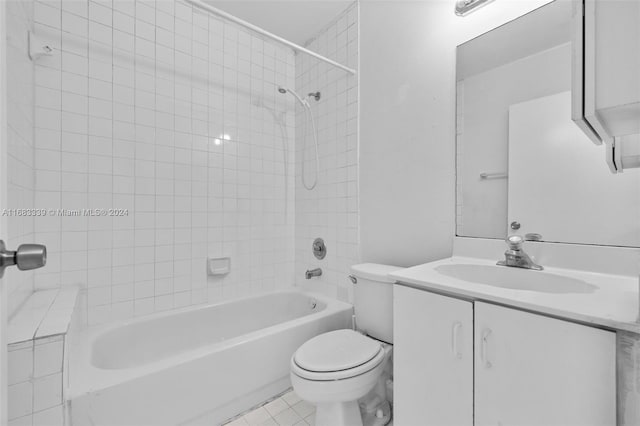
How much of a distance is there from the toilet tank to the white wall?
26 cm

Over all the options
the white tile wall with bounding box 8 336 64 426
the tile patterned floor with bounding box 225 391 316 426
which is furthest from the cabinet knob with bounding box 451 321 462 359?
the white tile wall with bounding box 8 336 64 426

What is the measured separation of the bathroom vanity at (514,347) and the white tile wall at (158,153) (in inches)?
55.5

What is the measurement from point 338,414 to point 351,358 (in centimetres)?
24

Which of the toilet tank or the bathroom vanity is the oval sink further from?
the toilet tank

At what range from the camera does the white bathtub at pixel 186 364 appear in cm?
110

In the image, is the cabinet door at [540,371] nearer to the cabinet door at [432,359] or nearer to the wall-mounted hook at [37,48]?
the cabinet door at [432,359]

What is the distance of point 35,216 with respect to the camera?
1441mm

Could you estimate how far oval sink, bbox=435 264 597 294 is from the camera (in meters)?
0.96

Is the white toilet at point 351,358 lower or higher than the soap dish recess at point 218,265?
lower

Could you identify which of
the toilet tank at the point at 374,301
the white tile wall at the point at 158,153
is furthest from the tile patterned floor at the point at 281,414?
the white tile wall at the point at 158,153

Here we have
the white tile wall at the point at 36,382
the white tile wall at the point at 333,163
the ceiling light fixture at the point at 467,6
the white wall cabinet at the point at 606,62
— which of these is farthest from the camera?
the white tile wall at the point at 333,163

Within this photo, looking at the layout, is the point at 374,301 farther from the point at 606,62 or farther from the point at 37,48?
the point at 37,48

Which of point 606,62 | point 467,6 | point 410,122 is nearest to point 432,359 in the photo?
point 606,62

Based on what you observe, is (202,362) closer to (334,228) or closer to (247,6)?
(334,228)
